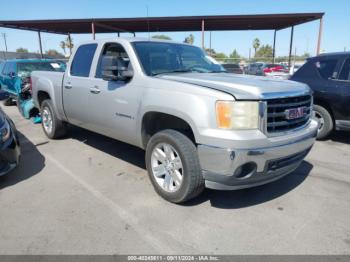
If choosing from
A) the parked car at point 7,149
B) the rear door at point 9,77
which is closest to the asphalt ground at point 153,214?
the parked car at point 7,149

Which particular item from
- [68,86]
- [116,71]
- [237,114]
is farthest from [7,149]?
[237,114]

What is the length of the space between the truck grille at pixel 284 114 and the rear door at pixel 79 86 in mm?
2801

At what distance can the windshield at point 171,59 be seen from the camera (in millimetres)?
3770

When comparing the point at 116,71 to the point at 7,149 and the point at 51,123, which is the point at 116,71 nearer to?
the point at 7,149

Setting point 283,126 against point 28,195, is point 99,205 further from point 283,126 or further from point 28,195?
point 283,126

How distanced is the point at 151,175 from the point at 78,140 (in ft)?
10.3

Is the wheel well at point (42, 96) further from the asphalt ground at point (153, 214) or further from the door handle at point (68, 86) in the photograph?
the asphalt ground at point (153, 214)

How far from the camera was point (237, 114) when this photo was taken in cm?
270

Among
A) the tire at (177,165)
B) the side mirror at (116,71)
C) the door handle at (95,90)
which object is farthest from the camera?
the door handle at (95,90)

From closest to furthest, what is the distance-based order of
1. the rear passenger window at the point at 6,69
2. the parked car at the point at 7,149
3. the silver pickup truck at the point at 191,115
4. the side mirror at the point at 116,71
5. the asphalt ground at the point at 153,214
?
the asphalt ground at the point at 153,214, the silver pickup truck at the point at 191,115, the side mirror at the point at 116,71, the parked car at the point at 7,149, the rear passenger window at the point at 6,69

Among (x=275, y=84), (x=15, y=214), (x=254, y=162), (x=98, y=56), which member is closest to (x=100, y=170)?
(x=15, y=214)

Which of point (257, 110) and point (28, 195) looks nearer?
point (257, 110)

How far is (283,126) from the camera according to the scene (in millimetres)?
3000

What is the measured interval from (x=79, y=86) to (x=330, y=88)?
477 centimetres
